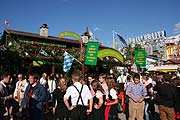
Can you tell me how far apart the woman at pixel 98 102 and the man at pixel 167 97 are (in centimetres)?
203

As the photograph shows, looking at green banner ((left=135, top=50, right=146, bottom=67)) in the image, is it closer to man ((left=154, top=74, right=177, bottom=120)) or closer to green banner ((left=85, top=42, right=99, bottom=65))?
green banner ((left=85, top=42, right=99, bottom=65))

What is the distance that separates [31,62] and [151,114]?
27.2 ft

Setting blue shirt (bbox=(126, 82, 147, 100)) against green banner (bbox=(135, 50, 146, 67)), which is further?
green banner (bbox=(135, 50, 146, 67))

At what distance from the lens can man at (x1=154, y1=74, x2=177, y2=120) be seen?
692cm

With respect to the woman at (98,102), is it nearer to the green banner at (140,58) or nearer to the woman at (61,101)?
the woman at (61,101)

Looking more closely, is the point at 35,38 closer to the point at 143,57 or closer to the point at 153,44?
the point at 143,57

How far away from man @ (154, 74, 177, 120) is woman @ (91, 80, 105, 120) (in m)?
2.03

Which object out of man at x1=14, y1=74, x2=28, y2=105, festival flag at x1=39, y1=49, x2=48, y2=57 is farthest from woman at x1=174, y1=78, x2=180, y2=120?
festival flag at x1=39, y1=49, x2=48, y2=57

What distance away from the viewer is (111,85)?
6.45 meters

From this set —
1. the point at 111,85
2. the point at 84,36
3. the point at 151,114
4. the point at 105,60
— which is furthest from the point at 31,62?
the point at 84,36

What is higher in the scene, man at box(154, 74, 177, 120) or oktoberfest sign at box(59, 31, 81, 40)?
oktoberfest sign at box(59, 31, 81, 40)

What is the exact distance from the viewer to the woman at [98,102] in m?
5.88

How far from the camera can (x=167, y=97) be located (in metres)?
6.96

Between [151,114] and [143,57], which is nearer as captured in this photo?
[151,114]
